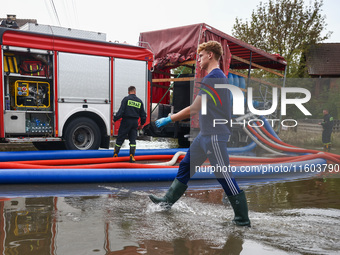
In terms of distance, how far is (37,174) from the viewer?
18.6ft

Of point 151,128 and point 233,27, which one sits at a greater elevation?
point 233,27

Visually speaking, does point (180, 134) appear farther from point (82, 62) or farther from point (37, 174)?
point (37, 174)

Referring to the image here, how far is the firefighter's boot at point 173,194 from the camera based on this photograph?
437 cm

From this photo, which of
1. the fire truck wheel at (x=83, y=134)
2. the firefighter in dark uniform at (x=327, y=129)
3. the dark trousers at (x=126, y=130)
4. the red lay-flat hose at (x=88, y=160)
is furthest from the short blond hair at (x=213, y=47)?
the firefighter in dark uniform at (x=327, y=129)

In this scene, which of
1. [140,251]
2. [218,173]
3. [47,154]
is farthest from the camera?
[47,154]

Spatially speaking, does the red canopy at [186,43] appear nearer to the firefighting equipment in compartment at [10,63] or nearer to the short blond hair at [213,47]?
the firefighting equipment in compartment at [10,63]

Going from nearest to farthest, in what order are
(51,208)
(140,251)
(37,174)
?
(140,251), (51,208), (37,174)

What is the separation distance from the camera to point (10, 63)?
8398 millimetres

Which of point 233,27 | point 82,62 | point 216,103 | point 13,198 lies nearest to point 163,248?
point 216,103

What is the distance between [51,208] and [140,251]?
186cm

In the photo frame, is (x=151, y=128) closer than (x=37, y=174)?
No

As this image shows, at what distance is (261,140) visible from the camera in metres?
10.6

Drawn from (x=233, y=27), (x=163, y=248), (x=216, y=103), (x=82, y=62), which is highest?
(x=233, y=27)

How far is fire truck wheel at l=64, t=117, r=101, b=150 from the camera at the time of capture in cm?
913
